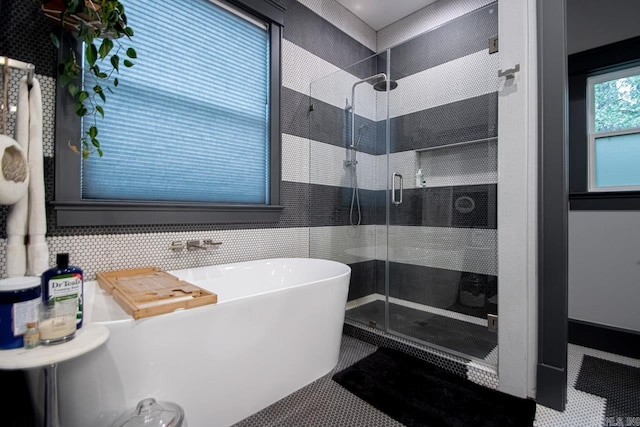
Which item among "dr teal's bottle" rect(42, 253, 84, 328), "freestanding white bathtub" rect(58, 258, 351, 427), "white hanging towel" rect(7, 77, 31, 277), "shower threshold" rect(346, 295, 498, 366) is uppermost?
"white hanging towel" rect(7, 77, 31, 277)

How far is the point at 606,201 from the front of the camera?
87.2 inches

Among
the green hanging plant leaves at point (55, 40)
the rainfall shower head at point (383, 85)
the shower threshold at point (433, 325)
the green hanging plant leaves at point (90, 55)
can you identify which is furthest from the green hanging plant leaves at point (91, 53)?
the shower threshold at point (433, 325)

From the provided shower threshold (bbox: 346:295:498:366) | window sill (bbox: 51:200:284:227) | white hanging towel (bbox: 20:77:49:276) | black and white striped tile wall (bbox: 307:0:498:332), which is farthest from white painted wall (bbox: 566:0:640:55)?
white hanging towel (bbox: 20:77:49:276)

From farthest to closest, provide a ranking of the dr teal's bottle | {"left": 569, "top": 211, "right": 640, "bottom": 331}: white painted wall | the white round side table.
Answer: {"left": 569, "top": 211, "right": 640, "bottom": 331}: white painted wall → the dr teal's bottle → the white round side table

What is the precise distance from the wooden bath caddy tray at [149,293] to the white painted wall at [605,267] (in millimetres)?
2708

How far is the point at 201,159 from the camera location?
80.1 inches

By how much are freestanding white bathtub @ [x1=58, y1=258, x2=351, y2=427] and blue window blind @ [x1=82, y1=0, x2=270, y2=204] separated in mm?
575

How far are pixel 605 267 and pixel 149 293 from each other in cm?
300

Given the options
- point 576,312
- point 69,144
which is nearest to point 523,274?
point 576,312

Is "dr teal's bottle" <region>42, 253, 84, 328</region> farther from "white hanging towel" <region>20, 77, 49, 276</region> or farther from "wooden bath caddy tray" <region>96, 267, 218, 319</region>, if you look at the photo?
"white hanging towel" <region>20, 77, 49, 276</region>

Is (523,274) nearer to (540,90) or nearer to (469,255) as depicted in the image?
(469,255)

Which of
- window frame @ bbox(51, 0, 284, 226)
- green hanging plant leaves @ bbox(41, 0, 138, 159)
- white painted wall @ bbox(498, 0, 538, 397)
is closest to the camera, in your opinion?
green hanging plant leaves @ bbox(41, 0, 138, 159)

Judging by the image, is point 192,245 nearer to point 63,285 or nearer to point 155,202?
point 155,202

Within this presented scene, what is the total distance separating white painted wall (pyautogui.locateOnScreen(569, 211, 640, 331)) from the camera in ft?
6.87
